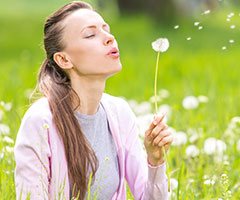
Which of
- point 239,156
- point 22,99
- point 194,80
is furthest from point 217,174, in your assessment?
point 194,80

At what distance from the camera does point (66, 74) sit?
323 cm

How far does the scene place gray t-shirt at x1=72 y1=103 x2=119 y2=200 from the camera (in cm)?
319

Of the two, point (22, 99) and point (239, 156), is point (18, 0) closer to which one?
point (22, 99)

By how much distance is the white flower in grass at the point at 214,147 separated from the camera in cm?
416

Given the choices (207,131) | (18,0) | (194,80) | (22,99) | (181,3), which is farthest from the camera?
(18,0)

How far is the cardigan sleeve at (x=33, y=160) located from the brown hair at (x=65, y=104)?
7 centimetres

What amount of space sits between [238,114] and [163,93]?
1068 mm

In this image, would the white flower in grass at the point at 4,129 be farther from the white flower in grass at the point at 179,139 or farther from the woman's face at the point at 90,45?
the woman's face at the point at 90,45

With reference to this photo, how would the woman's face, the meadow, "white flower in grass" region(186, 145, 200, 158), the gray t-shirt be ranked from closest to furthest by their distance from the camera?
the woman's face < the gray t-shirt < the meadow < "white flower in grass" region(186, 145, 200, 158)

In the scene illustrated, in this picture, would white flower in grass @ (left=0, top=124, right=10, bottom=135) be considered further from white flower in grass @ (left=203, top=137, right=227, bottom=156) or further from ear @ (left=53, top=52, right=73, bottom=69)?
ear @ (left=53, top=52, right=73, bottom=69)

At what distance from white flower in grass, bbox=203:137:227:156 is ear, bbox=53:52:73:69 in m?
1.17

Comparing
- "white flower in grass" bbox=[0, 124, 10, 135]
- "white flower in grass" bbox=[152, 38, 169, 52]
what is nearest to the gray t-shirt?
"white flower in grass" bbox=[152, 38, 169, 52]

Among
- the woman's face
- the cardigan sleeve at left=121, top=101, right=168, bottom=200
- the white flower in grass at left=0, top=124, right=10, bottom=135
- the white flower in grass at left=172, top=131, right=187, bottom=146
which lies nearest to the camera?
the woman's face

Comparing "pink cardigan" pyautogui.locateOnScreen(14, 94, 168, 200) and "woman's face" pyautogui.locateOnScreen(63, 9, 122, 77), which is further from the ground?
"woman's face" pyautogui.locateOnScreen(63, 9, 122, 77)
